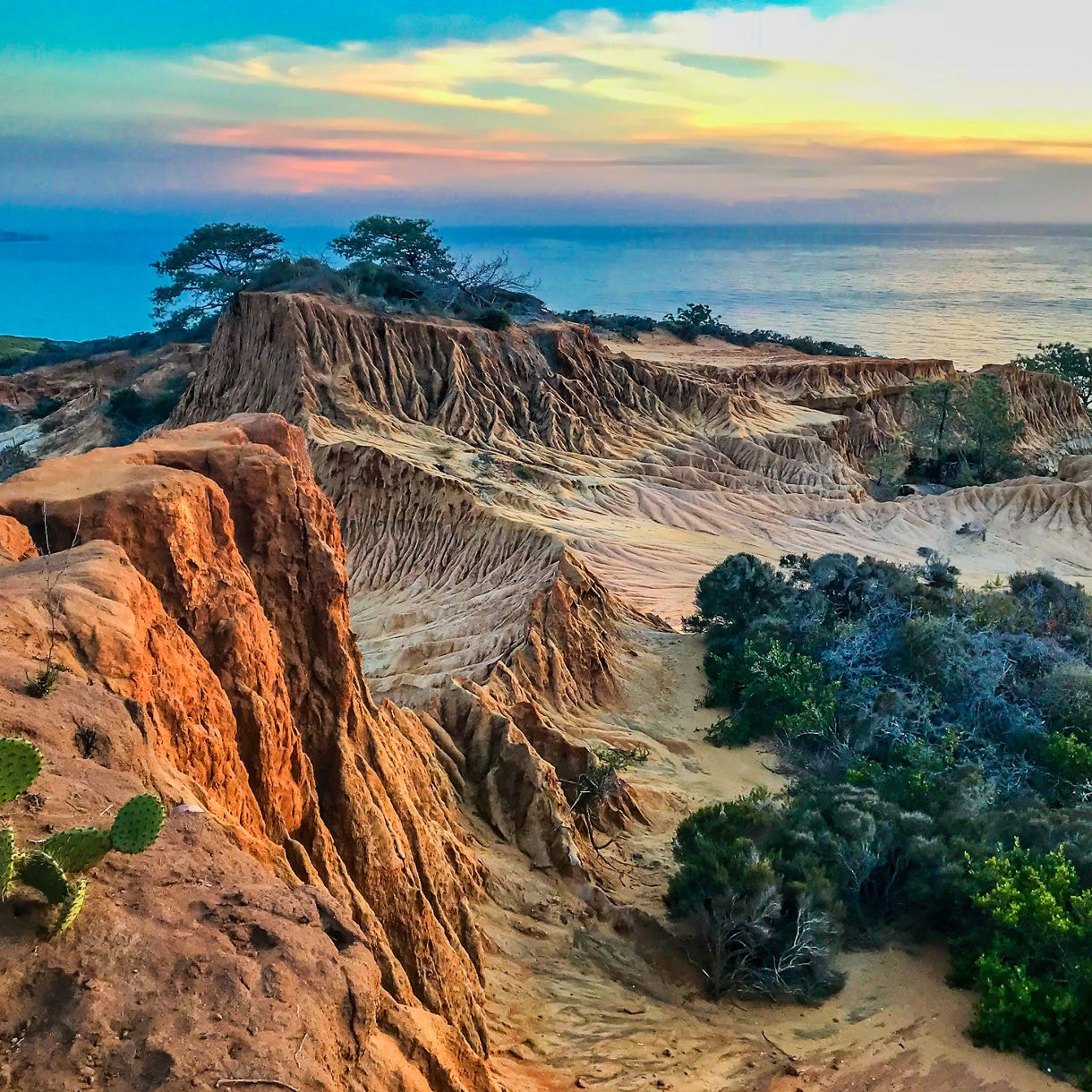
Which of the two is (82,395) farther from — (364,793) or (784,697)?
(364,793)

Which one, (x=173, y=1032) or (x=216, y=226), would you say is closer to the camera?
(x=173, y=1032)

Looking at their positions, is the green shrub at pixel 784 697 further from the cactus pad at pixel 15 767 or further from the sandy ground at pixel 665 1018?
the cactus pad at pixel 15 767

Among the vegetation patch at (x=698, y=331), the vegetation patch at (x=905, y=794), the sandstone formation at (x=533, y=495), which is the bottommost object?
the vegetation patch at (x=905, y=794)

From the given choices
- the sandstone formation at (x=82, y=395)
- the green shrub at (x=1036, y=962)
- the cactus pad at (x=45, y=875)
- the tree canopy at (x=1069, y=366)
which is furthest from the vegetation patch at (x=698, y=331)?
the cactus pad at (x=45, y=875)

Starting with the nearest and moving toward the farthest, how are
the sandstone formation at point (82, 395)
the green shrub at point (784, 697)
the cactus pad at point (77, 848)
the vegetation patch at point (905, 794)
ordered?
the cactus pad at point (77, 848), the vegetation patch at point (905, 794), the green shrub at point (784, 697), the sandstone formation at point (82, 395)

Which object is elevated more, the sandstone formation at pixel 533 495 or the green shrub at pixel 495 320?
the green shrub at pixel 495 320

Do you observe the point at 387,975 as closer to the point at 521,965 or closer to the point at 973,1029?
the point at 521,965

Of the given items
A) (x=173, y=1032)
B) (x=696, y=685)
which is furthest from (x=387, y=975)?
(x=696, y=685)
